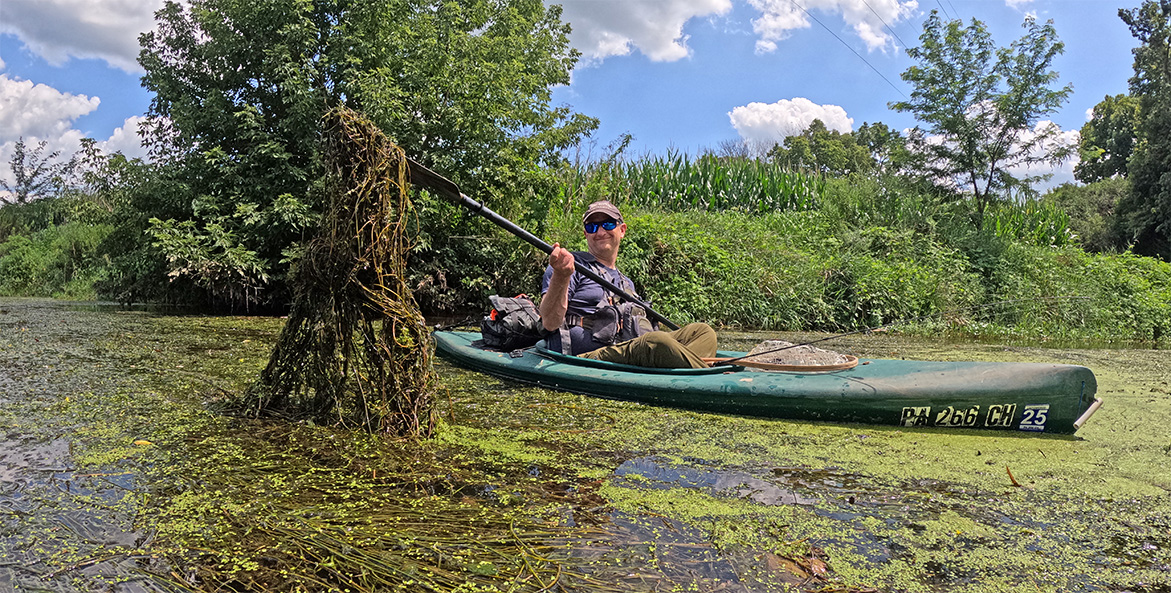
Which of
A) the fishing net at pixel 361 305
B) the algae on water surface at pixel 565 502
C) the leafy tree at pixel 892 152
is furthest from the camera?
the leafy tree at pixel 892 152

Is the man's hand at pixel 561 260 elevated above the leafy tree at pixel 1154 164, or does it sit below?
below

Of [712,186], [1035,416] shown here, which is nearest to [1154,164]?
[712,186]

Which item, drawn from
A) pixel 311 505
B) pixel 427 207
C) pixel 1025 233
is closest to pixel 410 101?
pixel 427 207

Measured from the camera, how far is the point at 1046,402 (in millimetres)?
3082

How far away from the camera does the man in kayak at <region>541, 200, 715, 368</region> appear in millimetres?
3826

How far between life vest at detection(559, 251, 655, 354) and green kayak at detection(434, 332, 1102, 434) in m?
0.32

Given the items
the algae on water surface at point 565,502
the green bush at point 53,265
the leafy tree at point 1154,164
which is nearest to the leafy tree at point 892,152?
the leafy tree at point 1154,164

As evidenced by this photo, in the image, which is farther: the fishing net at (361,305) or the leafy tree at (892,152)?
the leafy tree at (892,152)

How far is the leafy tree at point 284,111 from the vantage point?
28.9ft

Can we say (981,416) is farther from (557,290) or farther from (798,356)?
(557,290)

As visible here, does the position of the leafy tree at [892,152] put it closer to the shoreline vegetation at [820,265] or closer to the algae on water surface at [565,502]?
the shoreline vegetation at [820,265]

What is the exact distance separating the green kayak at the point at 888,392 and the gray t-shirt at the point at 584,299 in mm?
315

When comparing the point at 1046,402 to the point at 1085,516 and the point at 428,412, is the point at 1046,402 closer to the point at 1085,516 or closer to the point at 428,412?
the point at 1085,516

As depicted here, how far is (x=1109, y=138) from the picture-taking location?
24688 mm
